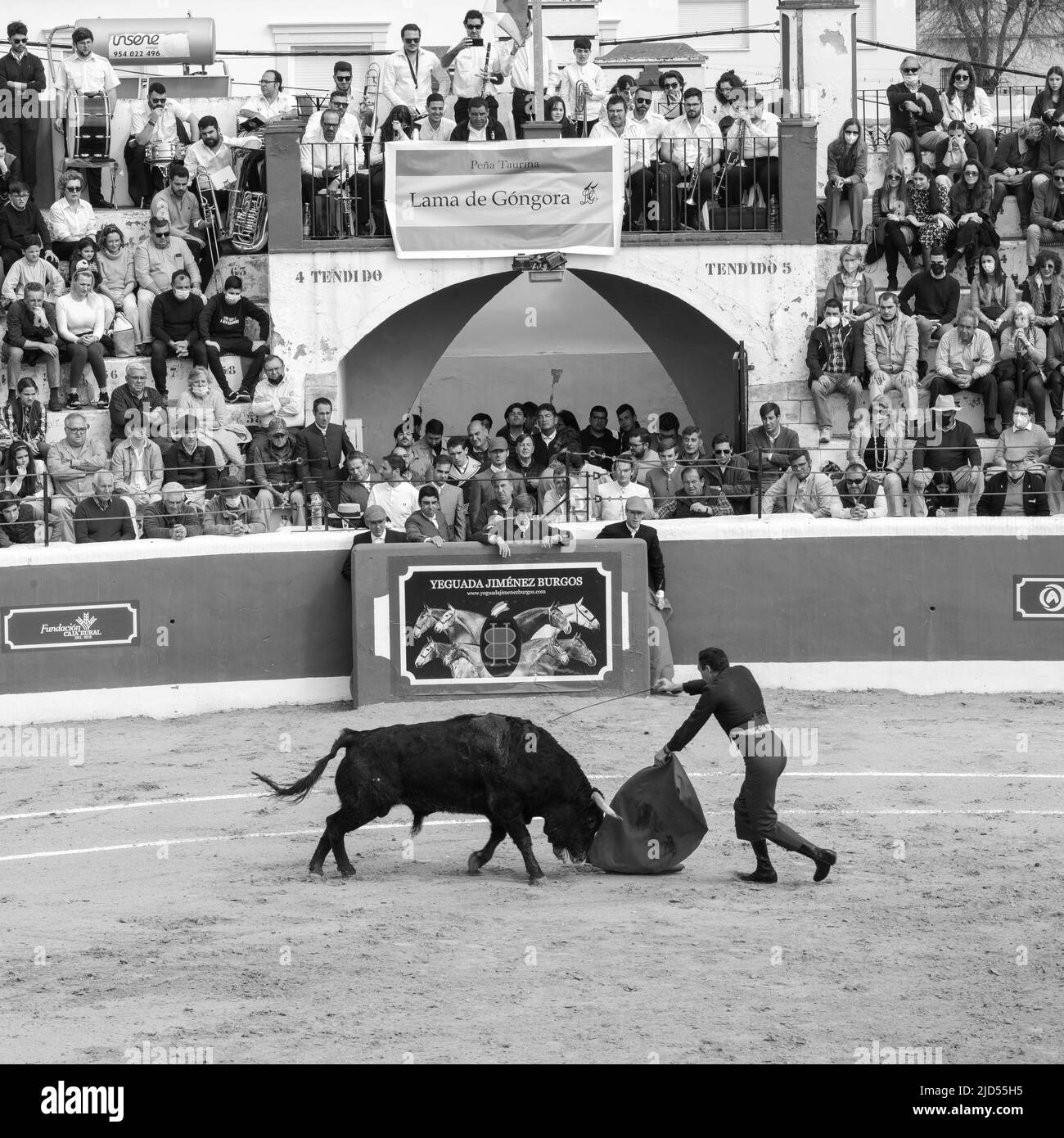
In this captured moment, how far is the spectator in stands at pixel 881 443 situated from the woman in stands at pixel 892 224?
1.80 meters

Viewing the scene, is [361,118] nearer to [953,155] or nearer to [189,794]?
[953,155]

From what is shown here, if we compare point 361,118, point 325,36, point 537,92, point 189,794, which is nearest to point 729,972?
point 189,794

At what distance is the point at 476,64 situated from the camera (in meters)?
22.4

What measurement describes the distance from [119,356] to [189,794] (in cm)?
758

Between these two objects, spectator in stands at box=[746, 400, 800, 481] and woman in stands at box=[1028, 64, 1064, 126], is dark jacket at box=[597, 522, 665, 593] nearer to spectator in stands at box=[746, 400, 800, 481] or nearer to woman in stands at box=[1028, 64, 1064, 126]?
spectator in stands at box=[746, 400, 800, 481]

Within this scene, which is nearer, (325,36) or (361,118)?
(361,118)

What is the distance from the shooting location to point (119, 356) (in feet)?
68.0

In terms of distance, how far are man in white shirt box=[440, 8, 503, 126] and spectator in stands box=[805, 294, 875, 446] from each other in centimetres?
479

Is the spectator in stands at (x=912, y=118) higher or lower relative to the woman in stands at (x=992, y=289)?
higher

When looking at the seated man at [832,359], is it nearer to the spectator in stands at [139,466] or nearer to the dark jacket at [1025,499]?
the dark jacket at [1025,499]

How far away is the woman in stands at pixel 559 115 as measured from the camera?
70.8 feet

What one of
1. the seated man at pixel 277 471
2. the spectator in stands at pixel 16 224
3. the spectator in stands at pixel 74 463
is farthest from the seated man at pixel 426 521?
the spectator in stands at pixel 16 224

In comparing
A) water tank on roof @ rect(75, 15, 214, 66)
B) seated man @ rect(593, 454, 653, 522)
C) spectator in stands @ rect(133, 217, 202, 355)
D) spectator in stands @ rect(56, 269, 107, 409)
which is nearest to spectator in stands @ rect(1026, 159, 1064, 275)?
seated man @ rect(593, 454, 653, 522)

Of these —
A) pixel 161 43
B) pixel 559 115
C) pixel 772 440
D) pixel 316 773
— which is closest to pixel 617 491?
pixel 772 440
